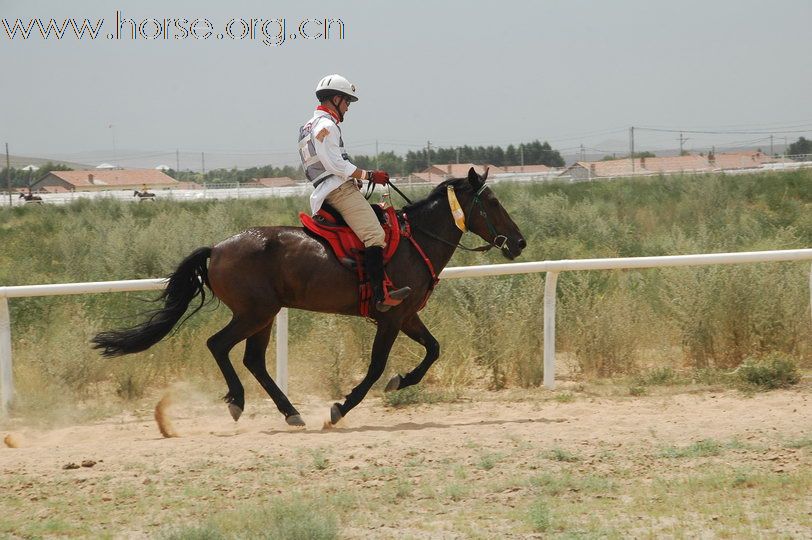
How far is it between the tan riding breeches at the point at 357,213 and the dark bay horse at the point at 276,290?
29 centimetres

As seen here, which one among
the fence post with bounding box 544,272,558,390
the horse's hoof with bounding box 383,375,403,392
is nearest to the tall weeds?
the fence post with bounding box 544,272,558,390

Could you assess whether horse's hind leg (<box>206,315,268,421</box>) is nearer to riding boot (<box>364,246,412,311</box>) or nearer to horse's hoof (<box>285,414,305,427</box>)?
horse's hoof (<box>285,414,305,427</box>)

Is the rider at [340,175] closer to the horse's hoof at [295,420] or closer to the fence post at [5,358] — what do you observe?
the horse's hoof at [295,420]

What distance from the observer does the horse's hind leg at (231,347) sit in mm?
8617

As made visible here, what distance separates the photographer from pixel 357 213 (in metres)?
8.59

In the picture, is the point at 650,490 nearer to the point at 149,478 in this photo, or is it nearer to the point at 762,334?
the point at 149,478

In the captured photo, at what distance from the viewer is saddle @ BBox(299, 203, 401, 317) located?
8.61 m

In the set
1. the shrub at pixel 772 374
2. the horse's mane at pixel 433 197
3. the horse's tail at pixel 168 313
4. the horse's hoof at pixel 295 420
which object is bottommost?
the horse's hoof at pixel 295 420

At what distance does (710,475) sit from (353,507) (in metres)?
2.21

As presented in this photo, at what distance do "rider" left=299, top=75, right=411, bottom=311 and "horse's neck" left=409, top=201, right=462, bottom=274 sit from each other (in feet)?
1.75

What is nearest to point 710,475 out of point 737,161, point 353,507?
point 353,507

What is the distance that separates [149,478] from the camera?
6.61 metres

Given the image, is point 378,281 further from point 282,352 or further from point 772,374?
point 772,374

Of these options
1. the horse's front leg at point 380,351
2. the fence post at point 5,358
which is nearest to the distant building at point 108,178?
the fence post at point 5,358
